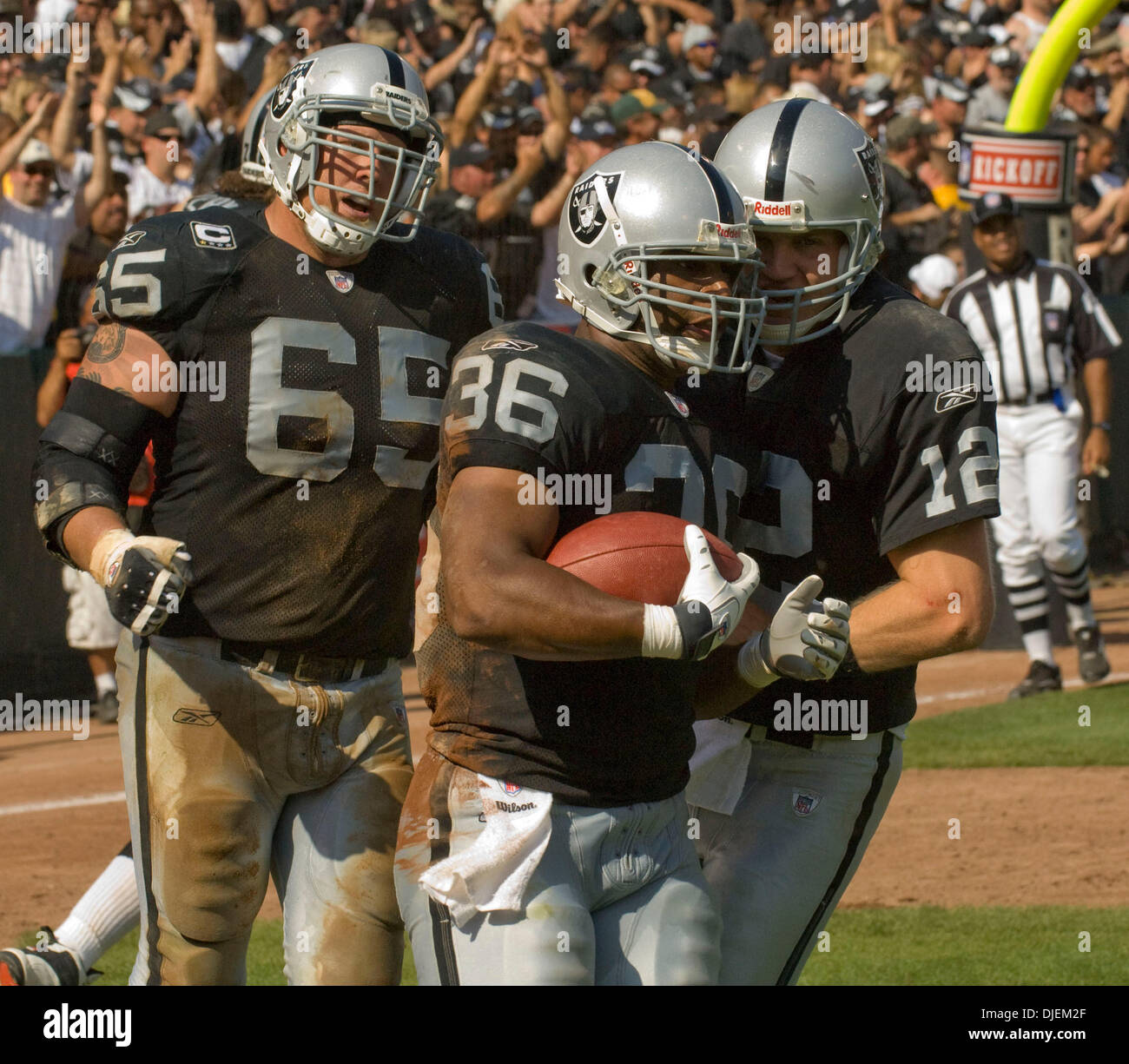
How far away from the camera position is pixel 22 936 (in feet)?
20.6

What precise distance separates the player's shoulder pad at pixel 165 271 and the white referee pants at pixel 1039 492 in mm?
6634

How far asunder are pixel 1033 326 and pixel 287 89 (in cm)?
652

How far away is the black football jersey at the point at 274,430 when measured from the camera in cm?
409

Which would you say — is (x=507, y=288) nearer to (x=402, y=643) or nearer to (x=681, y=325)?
(x=402, y=643)

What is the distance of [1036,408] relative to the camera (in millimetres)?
10125

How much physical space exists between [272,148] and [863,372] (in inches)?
58.5

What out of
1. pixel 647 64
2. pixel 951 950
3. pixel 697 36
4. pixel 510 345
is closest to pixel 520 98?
pixel 647 64

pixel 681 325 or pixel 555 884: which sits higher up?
pixel 681 325

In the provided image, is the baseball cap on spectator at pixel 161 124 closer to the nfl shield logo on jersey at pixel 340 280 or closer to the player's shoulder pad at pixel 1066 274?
the player's shoulder pad at pixel 1066 274

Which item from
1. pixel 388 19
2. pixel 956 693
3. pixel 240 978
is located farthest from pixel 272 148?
pixel 388 19

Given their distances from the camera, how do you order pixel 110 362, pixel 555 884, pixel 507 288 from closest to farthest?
pixel 555 884, pixel 110 362, pixel 507 288

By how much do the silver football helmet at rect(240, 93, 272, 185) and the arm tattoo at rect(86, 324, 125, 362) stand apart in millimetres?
548

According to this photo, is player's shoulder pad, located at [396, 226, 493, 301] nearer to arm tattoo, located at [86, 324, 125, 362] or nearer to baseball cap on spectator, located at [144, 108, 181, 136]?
arm tattoo, located at [86, 324, 125, 362]

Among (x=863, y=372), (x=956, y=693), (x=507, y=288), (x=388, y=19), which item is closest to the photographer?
(x=863, y=372)
